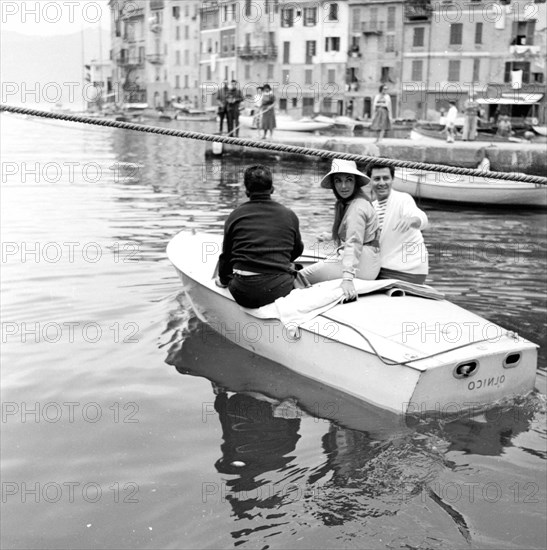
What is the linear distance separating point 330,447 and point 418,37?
6026 centimetres

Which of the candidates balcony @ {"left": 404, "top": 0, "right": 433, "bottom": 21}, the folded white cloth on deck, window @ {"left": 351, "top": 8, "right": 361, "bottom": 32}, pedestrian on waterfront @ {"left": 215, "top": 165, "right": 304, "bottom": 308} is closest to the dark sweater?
pedestrian on waterfront @ {"left": 215, "top": 165, "right": 304, "bottom": 308}

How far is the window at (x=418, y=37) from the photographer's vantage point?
2403 inches

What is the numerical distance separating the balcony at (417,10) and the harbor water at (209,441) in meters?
54.0

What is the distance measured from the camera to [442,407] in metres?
5.17

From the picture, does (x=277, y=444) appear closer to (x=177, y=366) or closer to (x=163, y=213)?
(x=177, y=366)

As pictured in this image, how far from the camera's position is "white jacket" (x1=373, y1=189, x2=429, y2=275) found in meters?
6.25

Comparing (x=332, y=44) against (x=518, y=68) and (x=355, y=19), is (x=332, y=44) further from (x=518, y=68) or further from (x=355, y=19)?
(x=518, y=68)

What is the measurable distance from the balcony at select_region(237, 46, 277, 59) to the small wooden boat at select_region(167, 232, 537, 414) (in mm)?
67973

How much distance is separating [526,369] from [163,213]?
978cm

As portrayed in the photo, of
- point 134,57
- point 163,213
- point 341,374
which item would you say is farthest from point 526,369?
point 134,57

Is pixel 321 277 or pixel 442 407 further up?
pixel 321 277

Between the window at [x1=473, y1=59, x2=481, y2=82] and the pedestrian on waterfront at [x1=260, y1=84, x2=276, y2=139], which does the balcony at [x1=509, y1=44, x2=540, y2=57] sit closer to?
the window at [x1=473, y1=59, x2=481, y2=82]

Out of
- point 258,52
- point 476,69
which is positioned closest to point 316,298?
point 476,69

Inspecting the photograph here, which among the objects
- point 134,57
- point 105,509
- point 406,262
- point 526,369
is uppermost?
point 134,57
